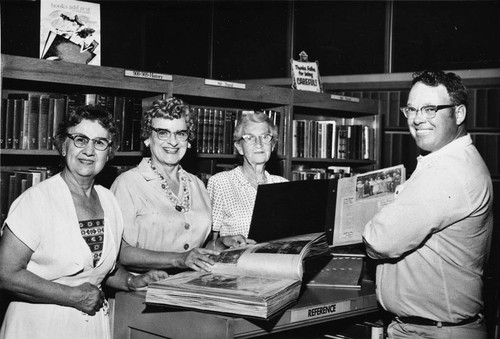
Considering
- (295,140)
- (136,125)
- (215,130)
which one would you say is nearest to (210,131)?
(215,130)

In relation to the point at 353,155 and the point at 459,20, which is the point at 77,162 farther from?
the point at 459,20

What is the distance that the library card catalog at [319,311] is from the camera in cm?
178

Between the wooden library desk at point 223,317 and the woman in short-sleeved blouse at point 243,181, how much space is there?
2.93 ft

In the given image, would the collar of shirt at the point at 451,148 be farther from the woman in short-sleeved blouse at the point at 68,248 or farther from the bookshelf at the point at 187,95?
the bookshelf at the point at 187,95

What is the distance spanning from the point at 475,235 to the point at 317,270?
26.2 inches

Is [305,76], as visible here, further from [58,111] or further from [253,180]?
[58,111]

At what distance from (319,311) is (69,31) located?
1900 millimetres

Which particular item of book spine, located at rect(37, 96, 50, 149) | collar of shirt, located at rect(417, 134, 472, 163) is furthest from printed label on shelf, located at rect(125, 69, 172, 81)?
collar of shirt, located at rect(417, 134, 472, 163)

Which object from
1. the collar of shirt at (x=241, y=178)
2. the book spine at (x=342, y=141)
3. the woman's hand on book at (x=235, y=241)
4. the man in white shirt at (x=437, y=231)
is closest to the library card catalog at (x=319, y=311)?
the man in white shirt at (x=437, y=231)

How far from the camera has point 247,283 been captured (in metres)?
1.65

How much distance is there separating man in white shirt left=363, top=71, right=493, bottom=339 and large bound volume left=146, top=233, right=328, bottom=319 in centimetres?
28

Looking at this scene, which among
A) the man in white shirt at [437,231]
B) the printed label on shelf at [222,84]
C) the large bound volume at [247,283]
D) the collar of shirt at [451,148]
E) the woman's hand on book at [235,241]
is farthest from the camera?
the printed label on shelf at [222,84]

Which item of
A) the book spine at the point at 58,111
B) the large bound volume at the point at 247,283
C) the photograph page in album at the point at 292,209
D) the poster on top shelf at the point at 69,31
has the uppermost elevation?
the poster on top shelf at the point at 69,31

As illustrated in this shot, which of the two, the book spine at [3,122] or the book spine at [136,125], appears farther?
the book spine at [136,125]
